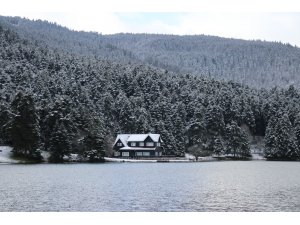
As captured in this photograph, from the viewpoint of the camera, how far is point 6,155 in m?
98.4

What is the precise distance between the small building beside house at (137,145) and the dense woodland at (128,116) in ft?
4.98

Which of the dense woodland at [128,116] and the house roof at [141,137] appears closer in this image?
the dense woodland at [128,116]

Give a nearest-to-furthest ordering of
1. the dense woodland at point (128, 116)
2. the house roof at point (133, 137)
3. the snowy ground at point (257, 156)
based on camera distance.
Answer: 1. the dense woodland at point (128, 116)
2. the house roof at point (133, 137)
3. the snowy ground at point (257, 156)

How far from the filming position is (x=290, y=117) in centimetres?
14450

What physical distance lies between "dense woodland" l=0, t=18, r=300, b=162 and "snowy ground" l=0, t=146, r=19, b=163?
1.81m

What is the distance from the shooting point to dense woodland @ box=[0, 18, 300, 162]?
102 meters

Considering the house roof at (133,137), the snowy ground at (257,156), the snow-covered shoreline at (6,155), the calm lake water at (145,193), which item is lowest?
the snowy ground at (257,156)

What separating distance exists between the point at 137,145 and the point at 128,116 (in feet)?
24.7

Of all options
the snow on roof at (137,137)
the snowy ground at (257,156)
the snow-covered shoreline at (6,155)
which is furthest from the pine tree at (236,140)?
the snow-covered shoreline at (6,155)

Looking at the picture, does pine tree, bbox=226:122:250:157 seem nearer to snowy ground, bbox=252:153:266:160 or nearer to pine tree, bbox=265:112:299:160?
snowy ground, bbox=252:153:266:160

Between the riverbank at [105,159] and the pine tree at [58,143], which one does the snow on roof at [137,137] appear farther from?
the pine tree at [58,143]

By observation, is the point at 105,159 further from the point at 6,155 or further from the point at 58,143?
the point at 6,155

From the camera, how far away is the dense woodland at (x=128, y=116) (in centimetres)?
10181

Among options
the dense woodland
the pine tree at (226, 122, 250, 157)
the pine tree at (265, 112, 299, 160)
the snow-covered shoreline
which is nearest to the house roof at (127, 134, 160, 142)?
the dense woodland
